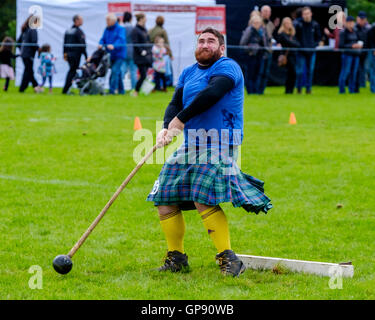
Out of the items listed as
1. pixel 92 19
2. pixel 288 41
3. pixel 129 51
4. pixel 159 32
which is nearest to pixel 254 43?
pixel 288 41

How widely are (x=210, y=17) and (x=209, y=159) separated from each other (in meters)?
14.8

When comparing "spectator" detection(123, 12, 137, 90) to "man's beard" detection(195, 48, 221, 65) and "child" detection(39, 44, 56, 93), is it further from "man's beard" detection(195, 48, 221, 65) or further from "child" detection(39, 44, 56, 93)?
"man's beard" detection(195, 48, 221, 65)

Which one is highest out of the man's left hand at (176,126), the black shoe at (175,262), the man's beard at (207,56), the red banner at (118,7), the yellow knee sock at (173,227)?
the man's beard at (207,56)

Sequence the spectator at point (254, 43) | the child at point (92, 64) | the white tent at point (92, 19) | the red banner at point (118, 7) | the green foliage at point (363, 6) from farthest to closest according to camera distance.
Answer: the green foliage at point (363, 6)
the white tent at point (92, 19)
the red banner at point (118, 7)
the spectator at point (254, 43)
the child at point (92, 64)

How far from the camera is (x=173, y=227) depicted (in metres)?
4.59

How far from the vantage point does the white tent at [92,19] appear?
1934cm

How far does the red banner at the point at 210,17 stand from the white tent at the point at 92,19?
1.19 meters

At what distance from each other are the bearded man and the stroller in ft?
41.5

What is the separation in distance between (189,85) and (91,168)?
3672 millimetres

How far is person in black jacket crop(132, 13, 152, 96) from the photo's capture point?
56.4ft

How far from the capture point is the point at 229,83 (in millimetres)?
4402

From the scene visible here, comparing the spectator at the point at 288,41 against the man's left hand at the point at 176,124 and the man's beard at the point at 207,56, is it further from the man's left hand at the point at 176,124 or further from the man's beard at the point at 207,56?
the man's left hand at the point at 176,124

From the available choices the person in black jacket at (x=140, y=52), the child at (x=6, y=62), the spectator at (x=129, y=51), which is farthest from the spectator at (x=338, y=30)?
the child at (x=6, y=62)
